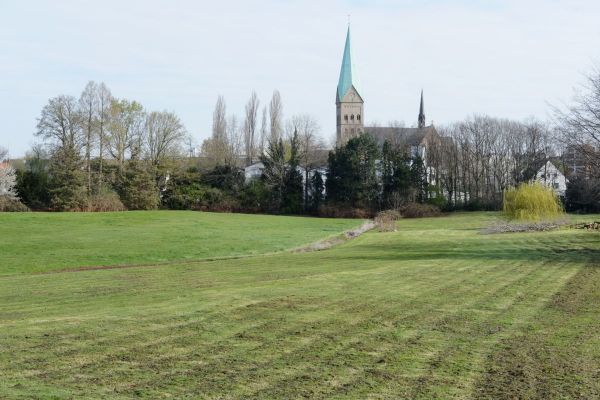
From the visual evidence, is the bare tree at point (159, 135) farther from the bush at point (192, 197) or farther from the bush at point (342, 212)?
the bush at point (342, 212)

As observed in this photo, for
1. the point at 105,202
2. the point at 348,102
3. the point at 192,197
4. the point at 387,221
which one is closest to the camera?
the point at 387,221

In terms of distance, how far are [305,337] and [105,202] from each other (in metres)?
59.8

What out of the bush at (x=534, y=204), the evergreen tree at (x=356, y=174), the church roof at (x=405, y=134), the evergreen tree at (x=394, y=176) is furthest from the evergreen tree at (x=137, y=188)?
the bush at (x=534, y=204)

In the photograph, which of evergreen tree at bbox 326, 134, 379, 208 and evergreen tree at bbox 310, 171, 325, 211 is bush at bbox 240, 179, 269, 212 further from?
evergreen tree at bbox 326, 134, 379, 208

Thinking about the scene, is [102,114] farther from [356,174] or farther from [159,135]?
[356,174]

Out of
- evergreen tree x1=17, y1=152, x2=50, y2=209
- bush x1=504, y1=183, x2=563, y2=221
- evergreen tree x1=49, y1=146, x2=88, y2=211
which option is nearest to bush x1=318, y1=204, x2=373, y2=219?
bush x1=504, y1=183, x2=563, y2=221

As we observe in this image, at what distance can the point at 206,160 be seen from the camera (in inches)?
3322

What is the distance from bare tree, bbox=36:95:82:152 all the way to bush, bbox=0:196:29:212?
885 cm

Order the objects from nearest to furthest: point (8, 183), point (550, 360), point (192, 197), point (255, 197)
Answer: point (550, 360)
point (8, 183)
point (192, 197)
point (255, 197)

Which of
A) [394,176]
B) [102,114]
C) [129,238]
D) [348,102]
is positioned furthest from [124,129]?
[348,102]

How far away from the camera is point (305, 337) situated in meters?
9.79

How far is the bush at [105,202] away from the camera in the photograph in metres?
65.2

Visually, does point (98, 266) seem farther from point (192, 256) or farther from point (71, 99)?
point (71, 99)

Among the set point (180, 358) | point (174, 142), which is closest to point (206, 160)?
point (174, 142)
